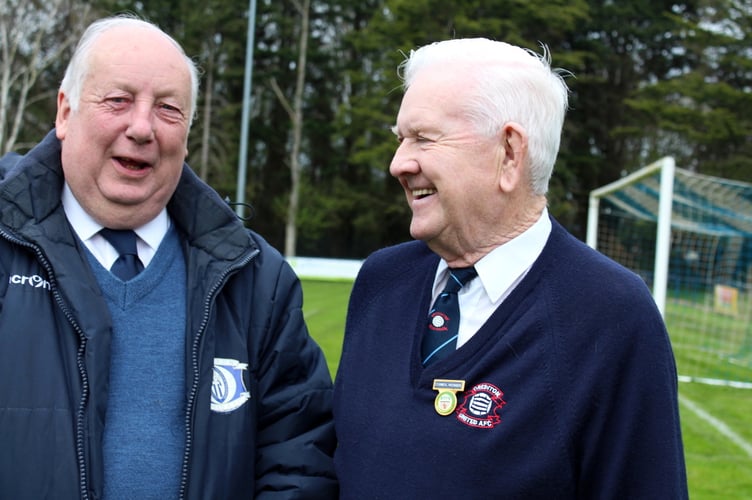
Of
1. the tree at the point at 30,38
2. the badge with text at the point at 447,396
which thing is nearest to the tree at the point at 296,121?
the tree at the point at 30,38

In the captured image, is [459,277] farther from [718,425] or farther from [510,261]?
[718,425]

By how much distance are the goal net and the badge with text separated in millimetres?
7810

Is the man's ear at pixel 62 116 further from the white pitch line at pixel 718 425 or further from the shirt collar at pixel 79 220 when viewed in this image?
the white pitch line at pixel 718 425

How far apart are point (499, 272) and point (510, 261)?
43mm

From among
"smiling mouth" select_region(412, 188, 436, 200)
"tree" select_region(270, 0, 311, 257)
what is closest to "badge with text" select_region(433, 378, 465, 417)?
"smiling mouth" select_region(412, 188, 436, 200)

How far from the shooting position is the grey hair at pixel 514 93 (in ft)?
7.25

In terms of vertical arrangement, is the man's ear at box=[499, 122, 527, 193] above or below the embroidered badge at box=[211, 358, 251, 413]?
above

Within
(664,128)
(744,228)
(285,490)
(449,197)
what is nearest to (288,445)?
(285,490)

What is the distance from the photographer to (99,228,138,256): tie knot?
8.25 feet

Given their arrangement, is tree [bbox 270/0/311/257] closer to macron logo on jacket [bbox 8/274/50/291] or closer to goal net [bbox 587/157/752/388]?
goal net [bbox 587/157/752/388]

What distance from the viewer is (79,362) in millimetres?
2232

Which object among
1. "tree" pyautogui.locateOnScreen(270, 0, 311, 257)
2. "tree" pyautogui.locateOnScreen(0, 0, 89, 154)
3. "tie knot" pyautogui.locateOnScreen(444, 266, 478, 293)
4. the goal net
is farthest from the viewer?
"tree" pyautogui.locateOnScreen(270, 0, 311, 257)

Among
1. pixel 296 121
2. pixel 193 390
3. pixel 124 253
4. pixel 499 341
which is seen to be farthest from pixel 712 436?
pixel 296 121

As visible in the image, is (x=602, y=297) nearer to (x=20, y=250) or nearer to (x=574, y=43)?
(x=20, y=250)
